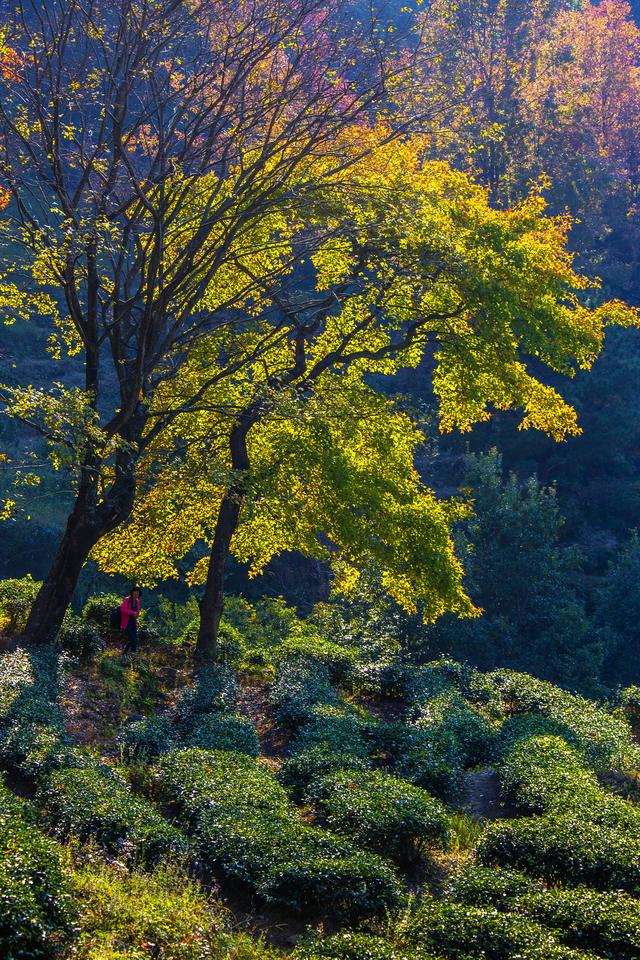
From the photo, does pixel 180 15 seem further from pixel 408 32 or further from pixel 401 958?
pixel 401 958

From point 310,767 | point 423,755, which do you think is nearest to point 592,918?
point 310,767

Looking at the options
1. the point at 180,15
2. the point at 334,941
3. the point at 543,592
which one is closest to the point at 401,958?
the point at 334,941

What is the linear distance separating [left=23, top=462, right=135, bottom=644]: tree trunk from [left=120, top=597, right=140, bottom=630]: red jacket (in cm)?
272

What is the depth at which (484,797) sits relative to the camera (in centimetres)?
1243

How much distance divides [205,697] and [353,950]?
8.49 meters

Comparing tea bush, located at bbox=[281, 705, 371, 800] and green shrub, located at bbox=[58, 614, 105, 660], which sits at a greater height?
green shrub, located at bbox=[58, 614, 105, 660]

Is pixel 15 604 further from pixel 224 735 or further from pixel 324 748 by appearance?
pixel 324 748

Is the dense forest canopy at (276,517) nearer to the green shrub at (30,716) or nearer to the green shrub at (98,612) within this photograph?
the green shrub at (30,716)

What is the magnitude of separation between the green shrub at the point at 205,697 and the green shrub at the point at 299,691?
2.81 feet

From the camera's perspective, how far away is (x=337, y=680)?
1944 centimetres

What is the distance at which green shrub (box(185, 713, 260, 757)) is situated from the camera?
1240 centimetres

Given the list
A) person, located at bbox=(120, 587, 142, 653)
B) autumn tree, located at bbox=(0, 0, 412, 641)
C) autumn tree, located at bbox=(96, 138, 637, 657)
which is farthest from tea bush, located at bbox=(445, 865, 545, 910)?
person, located at bbox=(120, 587, 142, 653)

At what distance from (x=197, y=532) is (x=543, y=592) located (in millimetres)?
16076

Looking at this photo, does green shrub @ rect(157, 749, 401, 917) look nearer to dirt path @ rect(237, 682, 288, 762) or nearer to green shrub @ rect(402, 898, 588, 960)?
green shrub @ rect(402, 898, 588, 960)
